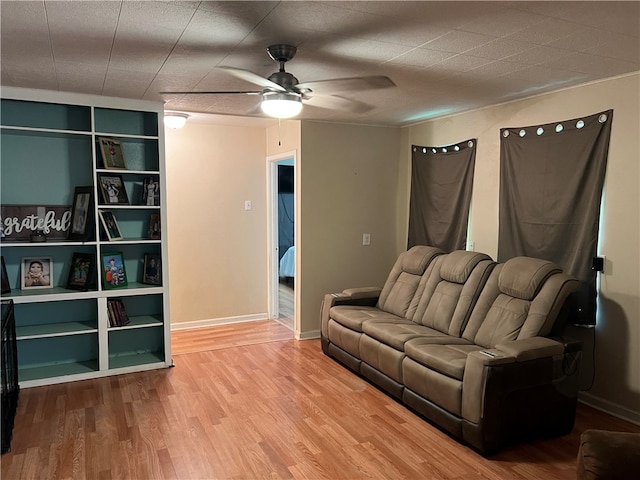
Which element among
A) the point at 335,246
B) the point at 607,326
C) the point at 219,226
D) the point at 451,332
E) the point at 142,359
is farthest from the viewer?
the point at 219,226

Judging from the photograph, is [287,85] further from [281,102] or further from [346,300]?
[346,300]

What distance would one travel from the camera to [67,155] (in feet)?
13.1

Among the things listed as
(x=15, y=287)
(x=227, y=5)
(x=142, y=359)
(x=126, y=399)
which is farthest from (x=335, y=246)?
(x=227, y=5)

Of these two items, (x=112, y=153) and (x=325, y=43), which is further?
(x=112, y=153)

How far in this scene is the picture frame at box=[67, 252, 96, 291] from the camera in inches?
155

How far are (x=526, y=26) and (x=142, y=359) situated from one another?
3.87 metres

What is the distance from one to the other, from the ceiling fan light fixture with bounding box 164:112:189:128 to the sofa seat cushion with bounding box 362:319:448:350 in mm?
2758

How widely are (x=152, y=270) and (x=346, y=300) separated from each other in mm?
1819

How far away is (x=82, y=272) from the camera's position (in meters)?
3.96

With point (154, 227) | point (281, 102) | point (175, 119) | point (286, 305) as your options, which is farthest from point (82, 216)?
point (286, 305)

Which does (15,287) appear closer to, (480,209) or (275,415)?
(275,415)

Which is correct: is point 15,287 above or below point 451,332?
above

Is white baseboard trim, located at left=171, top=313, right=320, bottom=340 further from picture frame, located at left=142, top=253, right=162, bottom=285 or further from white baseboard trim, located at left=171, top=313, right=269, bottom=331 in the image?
picture frame, located at left=142, top=253, right=162, bottom=285

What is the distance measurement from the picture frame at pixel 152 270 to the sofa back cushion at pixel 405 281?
2.09m
